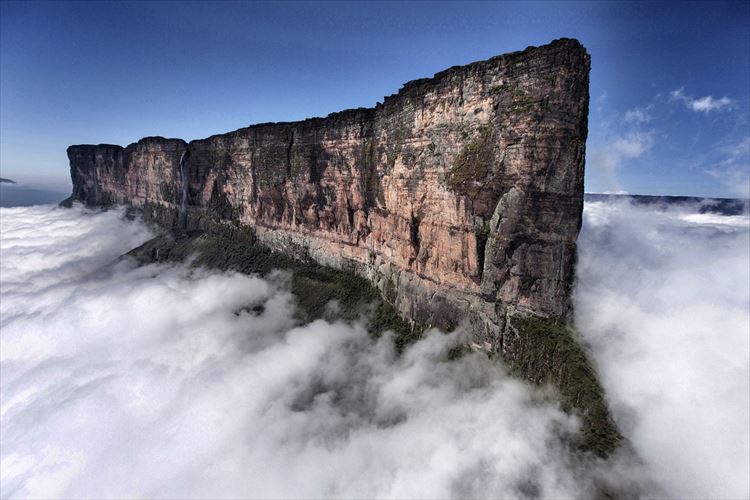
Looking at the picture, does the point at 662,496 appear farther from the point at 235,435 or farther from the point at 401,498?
the point at 235,435

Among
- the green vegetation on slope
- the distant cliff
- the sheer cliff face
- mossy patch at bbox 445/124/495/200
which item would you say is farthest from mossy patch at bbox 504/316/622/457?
mossy patch at bbox 445/124/495/200

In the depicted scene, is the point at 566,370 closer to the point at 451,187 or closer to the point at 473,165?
the point at 451,187

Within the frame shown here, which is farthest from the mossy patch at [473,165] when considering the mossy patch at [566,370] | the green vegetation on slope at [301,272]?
the green vegetation on slope at [301,272]

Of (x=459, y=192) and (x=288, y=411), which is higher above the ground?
(x=459, y=192)

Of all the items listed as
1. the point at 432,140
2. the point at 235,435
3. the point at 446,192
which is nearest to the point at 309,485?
the point at 235,435

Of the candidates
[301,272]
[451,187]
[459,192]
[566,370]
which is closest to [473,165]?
[459,192]

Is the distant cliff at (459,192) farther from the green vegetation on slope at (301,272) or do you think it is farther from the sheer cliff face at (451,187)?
the green vegetation on slope at (301,272)

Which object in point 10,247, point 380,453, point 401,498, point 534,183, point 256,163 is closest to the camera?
point 401,498
